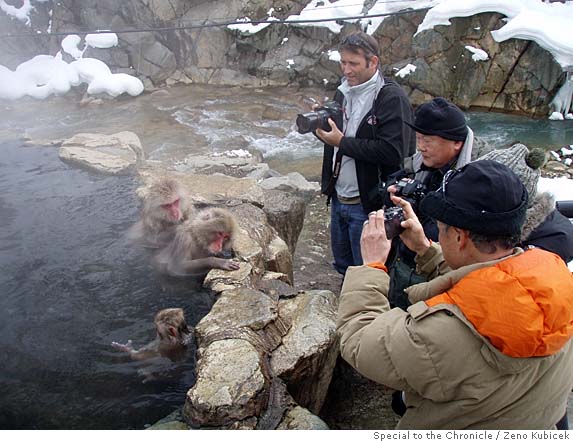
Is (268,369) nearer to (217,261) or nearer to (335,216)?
(217,261)

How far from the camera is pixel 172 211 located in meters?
3.04

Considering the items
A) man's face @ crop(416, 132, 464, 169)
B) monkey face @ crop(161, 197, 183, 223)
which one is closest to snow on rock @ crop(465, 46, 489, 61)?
monkey face @ crop(161, 197, 183, 223)

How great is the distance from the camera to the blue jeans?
2.80 meters

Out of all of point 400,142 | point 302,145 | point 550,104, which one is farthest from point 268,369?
point 550,104

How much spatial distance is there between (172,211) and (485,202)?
7.21 ft

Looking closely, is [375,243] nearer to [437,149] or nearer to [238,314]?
[437,149]

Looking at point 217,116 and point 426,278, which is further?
point 217,116

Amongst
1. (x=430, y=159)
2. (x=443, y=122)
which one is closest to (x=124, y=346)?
(x=430, y=159)

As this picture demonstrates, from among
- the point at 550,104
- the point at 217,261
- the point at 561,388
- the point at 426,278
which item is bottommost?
the point at 550,104

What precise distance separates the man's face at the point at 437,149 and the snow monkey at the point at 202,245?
1.16 m

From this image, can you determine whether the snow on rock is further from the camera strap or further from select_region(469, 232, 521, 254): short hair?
select_region(469, 232, 521, 254): short hair

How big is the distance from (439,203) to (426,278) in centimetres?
73

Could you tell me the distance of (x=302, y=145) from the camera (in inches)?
376
